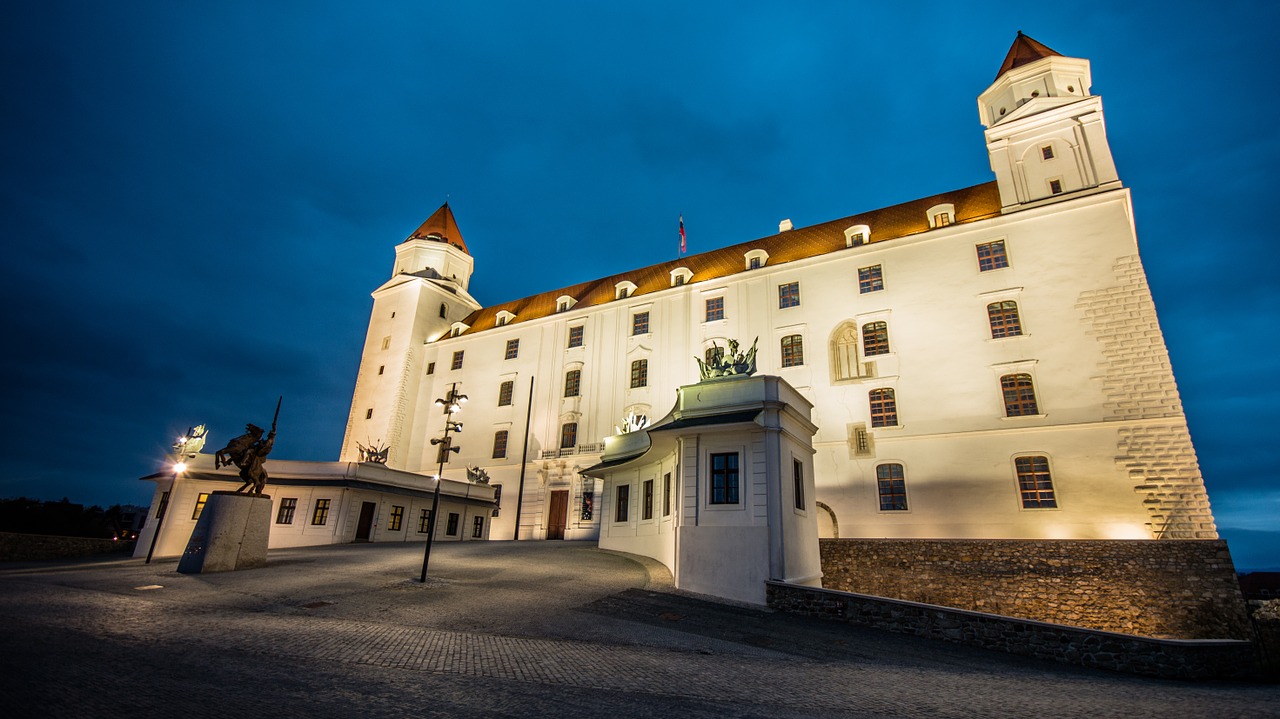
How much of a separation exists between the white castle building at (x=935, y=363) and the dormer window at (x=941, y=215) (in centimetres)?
16

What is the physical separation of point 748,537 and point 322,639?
10234mm

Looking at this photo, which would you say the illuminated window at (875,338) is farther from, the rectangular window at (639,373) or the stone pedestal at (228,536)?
the stone pedestal at (228,536)

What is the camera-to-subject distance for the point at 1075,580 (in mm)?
19281

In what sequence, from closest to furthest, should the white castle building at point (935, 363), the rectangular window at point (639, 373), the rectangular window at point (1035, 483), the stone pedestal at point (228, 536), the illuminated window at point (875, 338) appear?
the stone pedestal at point (228, 536)
the white castle building at point (935, 363)
the rectangular window at point (1035, 483)
the illuminated window at point (875, 338)
the rectangular window at point (639, 373)

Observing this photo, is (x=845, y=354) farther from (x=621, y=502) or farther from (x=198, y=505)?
(x=198, y=505)

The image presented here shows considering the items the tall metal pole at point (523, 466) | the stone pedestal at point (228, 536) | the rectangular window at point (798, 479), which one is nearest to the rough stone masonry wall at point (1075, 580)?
the rectangular window at point (798, 479)

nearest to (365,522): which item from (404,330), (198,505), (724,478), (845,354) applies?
(198,505)

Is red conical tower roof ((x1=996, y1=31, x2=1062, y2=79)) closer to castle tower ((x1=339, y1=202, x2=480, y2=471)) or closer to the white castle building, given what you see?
the white castle building

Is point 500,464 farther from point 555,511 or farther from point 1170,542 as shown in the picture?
point 1170,542

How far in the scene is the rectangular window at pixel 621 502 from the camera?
2288cm

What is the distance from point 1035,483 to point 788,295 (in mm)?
14420

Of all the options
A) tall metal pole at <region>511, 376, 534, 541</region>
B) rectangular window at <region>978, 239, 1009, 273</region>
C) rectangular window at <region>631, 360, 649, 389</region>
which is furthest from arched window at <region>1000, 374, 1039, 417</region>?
tall metal pole at <region>511, 376, 534, 541</region>

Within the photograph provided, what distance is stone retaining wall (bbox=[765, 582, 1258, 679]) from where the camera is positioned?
34.4 feet

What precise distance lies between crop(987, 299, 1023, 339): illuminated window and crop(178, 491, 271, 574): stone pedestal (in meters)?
29.2
